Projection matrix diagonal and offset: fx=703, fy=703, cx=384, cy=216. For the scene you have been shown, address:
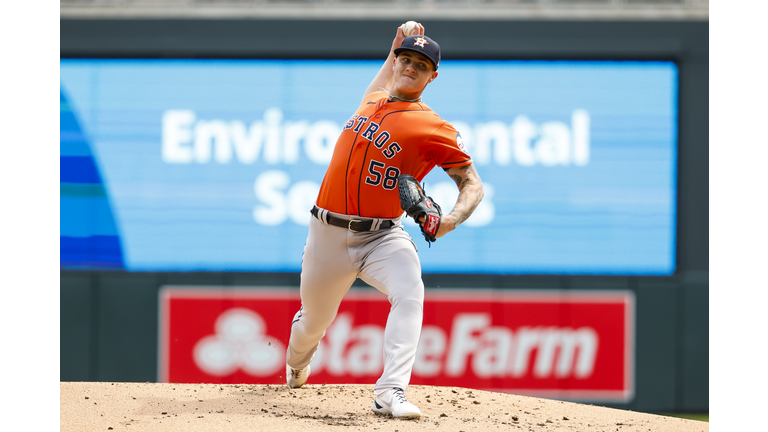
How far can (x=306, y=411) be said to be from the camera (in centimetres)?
342

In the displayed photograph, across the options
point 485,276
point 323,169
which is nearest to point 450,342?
point 485,276

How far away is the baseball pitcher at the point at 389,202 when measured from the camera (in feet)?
10.6

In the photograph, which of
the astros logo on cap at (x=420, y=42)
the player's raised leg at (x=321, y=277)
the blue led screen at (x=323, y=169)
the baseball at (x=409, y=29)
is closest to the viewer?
the astros logo on cap at (x=420, y=42)

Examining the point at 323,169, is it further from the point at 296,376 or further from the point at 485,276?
the point at 296,376

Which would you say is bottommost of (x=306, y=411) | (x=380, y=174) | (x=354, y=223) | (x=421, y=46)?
(x=306, y=411)

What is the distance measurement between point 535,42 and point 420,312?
14.4 ft

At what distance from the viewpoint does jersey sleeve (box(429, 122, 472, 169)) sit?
330cm

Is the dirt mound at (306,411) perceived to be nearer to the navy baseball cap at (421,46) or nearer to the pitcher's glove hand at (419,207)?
the pitcher's glove hand at (419,207)

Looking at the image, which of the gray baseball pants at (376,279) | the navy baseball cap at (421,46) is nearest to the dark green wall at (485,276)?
the gray baseball pants at (376,279)

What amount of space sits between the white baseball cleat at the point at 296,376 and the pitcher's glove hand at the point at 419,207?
1409mm

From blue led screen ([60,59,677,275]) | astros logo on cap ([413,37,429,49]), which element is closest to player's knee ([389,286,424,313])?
astros logo on cap ([413,37,429,49])

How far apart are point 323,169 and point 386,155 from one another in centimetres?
369

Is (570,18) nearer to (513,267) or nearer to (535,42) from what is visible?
(535,42)

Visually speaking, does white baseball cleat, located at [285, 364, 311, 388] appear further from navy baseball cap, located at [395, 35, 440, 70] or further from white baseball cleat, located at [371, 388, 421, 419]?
navy baseball cap, located at [395, 35, 440, 70]
